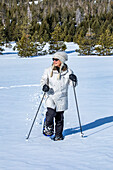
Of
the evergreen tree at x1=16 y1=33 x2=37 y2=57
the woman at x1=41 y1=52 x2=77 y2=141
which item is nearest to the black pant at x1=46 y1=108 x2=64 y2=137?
the woman at x1=41 y1=52 x2=77 y2=141

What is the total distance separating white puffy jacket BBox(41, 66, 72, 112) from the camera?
4.09 m

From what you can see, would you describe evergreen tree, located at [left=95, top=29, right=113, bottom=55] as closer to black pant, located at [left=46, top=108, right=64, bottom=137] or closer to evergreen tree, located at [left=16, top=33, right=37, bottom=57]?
evergreen tree, located at [left=16, top=33, right=37, bottom=57]

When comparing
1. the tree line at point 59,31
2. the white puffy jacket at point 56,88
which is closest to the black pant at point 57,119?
the white puffy jacket at point 56,88

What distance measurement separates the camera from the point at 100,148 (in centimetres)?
373

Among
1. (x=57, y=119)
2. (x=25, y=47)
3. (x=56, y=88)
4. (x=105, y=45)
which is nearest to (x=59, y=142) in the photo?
(x=57, y=119)

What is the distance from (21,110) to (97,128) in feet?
7.39

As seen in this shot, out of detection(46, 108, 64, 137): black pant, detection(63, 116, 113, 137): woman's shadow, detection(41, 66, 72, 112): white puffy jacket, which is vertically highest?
detection(41, 66, 72, 112): white puffy jacket

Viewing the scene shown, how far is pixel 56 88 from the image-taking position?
411 centimetres

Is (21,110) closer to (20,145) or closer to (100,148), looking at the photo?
(20,145)

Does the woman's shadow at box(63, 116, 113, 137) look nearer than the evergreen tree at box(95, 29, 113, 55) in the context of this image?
Yes

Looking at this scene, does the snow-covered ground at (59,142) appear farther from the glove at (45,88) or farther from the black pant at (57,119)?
the glove at (45,88)

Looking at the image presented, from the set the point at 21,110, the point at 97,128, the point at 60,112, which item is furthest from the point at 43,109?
the point at 60,112

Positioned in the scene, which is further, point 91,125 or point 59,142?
point 91,125

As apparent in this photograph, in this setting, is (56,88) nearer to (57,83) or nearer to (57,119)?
(57,83)
